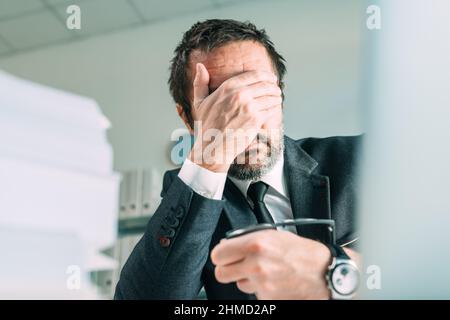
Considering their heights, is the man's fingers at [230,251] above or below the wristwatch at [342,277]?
above

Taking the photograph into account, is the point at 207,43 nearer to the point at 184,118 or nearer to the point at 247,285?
the point at 184,118

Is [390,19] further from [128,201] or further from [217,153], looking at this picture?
[128,201]

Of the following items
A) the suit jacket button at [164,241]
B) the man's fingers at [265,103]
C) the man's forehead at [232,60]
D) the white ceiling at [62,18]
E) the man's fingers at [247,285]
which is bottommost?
the man's fingers at [247,285]

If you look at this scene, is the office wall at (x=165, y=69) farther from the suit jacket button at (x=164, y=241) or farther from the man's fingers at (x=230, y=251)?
the man's fingers at (x=230, y=251)

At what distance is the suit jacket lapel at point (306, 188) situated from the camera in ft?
2.50

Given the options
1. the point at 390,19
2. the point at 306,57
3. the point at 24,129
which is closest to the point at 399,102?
the point at 390,19

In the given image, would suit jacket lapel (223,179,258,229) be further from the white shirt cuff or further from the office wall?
the office wall

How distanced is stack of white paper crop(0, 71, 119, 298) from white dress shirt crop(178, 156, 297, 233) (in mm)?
619

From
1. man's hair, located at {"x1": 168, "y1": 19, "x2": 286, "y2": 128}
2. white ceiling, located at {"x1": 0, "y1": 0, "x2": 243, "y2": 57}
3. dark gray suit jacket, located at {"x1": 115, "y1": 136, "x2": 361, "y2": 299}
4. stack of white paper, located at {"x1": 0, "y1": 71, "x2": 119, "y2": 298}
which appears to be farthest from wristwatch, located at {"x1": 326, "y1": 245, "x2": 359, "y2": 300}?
white ceiling, located at {"x1": 0, "y1": 0, "x2": 243, "y2": 57}

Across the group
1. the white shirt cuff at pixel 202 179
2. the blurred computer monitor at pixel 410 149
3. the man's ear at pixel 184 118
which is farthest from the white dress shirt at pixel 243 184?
the blurred computer monitor at pixel 410 149

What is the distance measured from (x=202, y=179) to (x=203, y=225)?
0.09 meters

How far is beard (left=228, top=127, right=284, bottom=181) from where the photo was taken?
0.84 meters

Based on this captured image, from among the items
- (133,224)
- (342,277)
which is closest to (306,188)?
(342,277)
